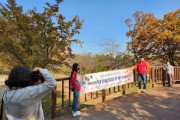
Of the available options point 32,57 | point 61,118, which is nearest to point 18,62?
point 32,57

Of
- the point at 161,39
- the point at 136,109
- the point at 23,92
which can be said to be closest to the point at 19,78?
the point at 23,92

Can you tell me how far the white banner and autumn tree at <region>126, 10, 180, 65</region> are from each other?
9.02m

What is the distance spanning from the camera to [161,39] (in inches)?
753

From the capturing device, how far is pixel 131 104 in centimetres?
898

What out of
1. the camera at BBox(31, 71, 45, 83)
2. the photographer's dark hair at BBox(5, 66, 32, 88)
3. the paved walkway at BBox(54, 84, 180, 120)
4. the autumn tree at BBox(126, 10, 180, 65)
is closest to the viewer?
the photographer's dark hair at BBox(5, 66, 32, 88)

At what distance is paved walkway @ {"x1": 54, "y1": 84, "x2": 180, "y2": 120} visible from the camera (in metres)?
7.28

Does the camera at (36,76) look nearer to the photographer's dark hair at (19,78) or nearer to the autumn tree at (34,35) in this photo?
the photographer's dark hair at (19,78)

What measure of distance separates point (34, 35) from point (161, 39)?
12.8 meters

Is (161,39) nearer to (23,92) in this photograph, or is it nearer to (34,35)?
(34,35)

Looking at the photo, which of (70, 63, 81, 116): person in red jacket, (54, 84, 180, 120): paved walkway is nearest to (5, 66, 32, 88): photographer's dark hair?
(70, 63, 81, 116): person in red jacket

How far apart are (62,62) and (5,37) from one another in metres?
2.61

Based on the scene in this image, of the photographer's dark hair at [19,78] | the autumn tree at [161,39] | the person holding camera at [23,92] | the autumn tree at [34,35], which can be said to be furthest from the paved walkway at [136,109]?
the autumn tree at [161,39]

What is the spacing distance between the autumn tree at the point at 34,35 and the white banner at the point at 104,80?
172cm

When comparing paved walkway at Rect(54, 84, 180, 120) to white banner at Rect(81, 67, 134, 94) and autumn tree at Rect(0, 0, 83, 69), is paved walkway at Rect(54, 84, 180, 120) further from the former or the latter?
autumn tree at Rect(0, 0, 83, 69)
